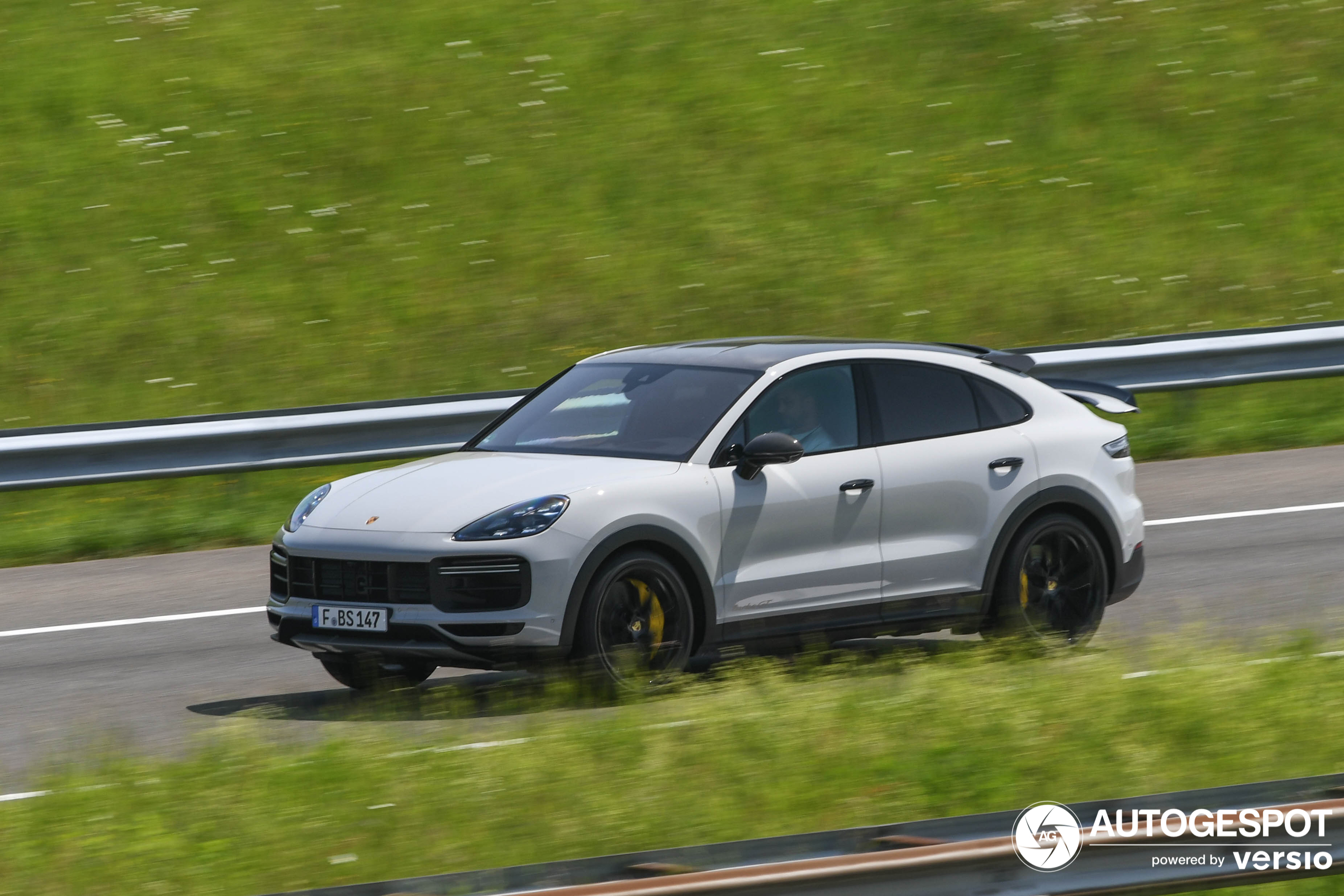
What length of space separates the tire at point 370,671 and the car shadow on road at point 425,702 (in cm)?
5

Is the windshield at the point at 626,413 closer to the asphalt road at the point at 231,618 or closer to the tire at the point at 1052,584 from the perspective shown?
the asphalt road at the point at 231,618

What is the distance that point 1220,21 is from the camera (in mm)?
21844

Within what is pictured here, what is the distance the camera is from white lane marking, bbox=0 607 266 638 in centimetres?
953

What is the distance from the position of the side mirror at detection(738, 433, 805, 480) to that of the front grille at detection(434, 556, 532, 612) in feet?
3.92

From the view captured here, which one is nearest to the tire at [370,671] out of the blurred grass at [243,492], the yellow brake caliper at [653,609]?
the yellow brake caliper at [653,609]

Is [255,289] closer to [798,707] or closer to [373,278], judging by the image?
[373,278]

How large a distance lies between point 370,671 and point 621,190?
10935mm

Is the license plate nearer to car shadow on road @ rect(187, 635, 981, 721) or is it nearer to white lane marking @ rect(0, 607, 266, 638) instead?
car shadow on road @ rect(187, 635, 981, 721)

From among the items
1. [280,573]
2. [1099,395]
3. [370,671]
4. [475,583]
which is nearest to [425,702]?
[370,671]

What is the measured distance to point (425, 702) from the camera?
7539 mm

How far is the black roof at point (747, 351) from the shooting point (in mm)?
8258

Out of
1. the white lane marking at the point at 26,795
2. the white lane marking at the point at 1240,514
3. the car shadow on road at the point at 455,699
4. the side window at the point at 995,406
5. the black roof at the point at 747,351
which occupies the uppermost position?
the black roof at the point at 747,351

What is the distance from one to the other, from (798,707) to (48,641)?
4631 millimetres

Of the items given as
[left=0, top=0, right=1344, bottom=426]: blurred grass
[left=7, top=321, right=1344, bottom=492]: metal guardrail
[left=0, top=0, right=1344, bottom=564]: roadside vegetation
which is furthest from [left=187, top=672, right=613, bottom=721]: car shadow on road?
[left=0, top=0, right=1344, bottom=426]: blurred grass
